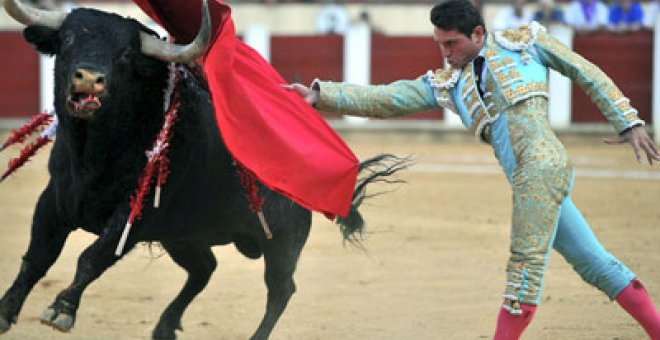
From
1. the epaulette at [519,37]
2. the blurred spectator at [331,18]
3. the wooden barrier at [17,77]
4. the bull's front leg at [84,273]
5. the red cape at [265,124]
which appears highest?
the epaulette at [519,37]

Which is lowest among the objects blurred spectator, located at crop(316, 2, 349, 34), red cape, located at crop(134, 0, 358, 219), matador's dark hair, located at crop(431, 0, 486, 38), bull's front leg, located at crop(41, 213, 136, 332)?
blurred spectator, located at crop(316, 2, 349, 34)

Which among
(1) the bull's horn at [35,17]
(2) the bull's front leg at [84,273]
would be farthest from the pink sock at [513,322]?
(1) the bull's horn at [35,17]

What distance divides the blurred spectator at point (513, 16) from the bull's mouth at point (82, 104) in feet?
35.6

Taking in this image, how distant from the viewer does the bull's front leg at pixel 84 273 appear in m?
4.03

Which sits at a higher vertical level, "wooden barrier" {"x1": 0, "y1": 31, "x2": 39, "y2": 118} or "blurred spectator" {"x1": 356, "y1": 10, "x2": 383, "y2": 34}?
"blurred spectator" {"x1": 356, "y1": 10, "x2": 383, "y2": 34}

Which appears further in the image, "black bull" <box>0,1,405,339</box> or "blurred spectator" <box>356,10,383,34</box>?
"blurred spectator" <box>356,10,383,34</box>

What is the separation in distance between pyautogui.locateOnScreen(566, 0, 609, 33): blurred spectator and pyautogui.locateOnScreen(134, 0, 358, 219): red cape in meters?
10.6

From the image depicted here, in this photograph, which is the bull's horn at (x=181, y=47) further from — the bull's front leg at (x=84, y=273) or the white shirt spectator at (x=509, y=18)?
the white shirt spectator at (x=509, y=18)

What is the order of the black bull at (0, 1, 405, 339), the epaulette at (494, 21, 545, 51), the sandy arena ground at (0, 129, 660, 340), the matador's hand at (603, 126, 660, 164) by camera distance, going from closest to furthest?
1. the matador's hand at (603, 126, 660, 164)
2. the epaulette at (494, 21, 545, 51)
3. the black bull at (0, 1, 405, 339)
4. the sandy arena ground at (0, 129, 660, 340)

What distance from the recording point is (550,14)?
14.6 m

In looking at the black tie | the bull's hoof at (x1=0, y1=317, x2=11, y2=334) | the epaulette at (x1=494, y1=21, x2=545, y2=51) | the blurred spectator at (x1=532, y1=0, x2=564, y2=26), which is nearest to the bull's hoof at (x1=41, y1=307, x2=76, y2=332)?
the bull's hoof at (x1=0, y1=317, x2=11, y2=334)

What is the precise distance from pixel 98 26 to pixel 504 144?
1302 millimetres

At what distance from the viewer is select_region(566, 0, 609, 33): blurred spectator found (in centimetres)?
1469

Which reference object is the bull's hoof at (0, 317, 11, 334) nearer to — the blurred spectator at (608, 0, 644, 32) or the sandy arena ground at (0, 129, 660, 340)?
the sandy arena ground at (0, 129, 660, 340)
